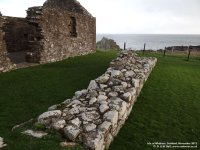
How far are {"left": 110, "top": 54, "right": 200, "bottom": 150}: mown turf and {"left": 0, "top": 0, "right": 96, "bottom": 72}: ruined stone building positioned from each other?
664 centimetres

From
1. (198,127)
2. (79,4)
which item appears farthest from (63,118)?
(79,4)

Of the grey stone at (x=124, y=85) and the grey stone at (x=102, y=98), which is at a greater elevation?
the grey stone at (x=124, y=85)

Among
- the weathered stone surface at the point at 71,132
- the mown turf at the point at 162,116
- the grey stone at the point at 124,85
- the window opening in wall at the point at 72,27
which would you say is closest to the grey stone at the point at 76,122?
the weathered stone surface at the point at 71,132

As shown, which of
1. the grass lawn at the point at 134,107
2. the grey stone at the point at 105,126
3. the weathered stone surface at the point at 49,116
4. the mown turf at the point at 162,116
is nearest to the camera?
the grey stone at the point at 105,126

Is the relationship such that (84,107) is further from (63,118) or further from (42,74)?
(42,74)

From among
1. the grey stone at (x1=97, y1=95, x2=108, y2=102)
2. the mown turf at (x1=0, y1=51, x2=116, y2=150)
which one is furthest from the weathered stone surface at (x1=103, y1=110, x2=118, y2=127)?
the mown turf at (x1=0, y1=51, x2=116, y2=150)

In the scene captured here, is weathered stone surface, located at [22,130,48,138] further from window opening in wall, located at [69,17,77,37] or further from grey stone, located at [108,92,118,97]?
window opening in wall, located at [69,17,77,37]

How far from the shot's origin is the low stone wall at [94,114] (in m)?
5.89

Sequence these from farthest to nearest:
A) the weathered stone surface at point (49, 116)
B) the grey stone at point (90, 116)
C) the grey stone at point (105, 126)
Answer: the grey stone at point (90, 116) → the weathered stone surface at point (49, 116) → the grey stone at point (105, 126)

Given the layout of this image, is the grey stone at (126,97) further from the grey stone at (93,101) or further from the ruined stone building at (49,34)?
the ruined stone building at (49,34)

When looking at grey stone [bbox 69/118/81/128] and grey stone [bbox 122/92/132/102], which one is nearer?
grey stone [bbox 69/118/81/128]

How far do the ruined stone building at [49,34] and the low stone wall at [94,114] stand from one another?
22.0ft

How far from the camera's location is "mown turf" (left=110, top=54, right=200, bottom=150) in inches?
294

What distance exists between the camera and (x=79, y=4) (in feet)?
74.2
